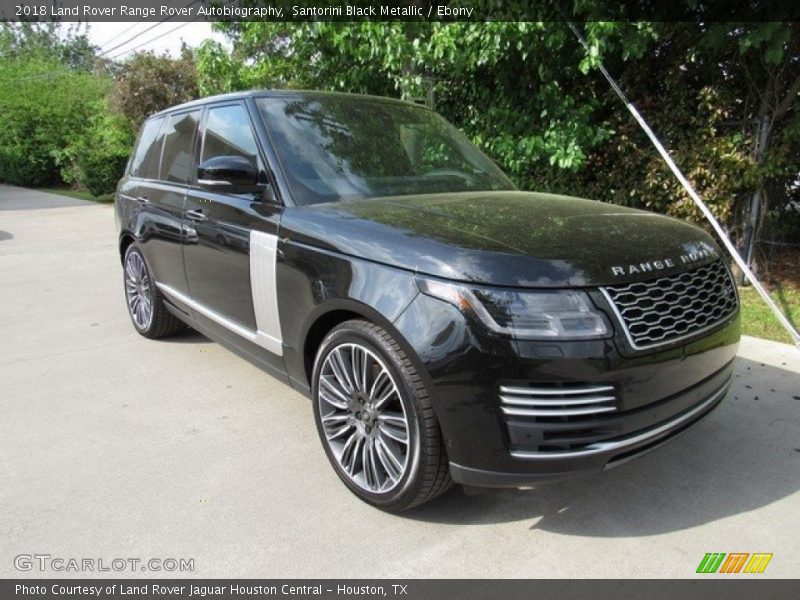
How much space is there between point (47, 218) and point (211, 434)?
14.0 metres

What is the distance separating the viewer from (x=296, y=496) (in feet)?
9.13

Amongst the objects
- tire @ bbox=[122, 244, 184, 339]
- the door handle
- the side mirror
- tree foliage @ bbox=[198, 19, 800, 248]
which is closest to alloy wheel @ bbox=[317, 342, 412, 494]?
the side mirror

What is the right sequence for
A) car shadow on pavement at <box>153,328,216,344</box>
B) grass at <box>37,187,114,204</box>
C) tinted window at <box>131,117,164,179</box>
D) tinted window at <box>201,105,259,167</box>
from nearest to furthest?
tinted window at <box>201,105,259,167</box> → tinted window at <box>131,117,164,179</box> → car shadow on pavement at <box>153,328,216,344</box> → grass at <box>37,187,114,204</box>

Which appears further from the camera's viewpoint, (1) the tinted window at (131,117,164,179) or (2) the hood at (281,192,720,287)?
(1) the tinted window at (131,117,164,179)

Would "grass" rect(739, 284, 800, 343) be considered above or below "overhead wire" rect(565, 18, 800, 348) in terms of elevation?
below

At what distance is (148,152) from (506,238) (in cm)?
367

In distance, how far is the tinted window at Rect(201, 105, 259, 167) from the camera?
328 cm

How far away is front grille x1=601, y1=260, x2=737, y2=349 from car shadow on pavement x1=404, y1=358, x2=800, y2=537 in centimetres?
51

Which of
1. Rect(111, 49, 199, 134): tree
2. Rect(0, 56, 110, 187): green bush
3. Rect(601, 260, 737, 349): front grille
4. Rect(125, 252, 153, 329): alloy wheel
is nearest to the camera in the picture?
Rect(601, 260, 737, 349): front grille

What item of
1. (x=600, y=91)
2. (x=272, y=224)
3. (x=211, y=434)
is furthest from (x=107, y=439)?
(x=600, y=91)

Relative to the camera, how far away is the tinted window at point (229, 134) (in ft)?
10.8

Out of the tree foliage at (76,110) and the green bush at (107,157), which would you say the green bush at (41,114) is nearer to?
the tree foliage at (76,110)

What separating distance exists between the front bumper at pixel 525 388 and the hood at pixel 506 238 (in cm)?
Answer: 21

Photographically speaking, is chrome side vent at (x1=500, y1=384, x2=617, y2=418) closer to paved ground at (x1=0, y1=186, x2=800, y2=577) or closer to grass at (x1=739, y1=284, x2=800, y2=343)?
paved ground at (x1=0, y1=186, x2=800, y2=577)
